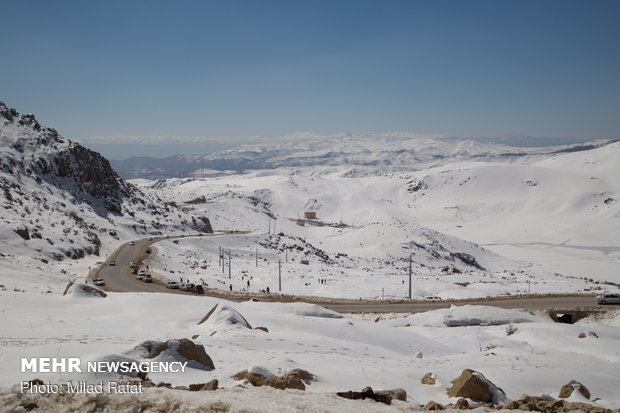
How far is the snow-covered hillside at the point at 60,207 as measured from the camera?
43.1m

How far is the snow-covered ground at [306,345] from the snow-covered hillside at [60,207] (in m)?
14.7

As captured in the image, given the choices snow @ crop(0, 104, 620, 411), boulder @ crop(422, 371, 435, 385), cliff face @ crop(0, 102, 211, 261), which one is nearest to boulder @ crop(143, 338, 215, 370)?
snow @ crop(0, 104, 620, 411)

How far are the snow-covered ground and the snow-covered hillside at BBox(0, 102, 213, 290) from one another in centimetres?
1473

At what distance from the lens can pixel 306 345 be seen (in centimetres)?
1584

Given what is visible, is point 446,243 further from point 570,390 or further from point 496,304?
point 570,390

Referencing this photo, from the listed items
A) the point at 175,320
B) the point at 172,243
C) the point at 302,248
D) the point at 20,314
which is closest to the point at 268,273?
the point at 172,243

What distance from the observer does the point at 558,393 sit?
41.9 feet

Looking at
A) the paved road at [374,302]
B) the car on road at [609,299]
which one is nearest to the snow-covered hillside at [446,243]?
the paved road at [374,302]

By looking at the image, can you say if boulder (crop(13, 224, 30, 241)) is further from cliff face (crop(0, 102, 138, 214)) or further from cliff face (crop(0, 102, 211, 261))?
cliff face (crop(0, 102, 138, 214))

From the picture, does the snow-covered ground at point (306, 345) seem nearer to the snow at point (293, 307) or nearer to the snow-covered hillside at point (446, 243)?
the snow at point (293, 307)

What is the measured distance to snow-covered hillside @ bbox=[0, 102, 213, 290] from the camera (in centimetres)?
4312

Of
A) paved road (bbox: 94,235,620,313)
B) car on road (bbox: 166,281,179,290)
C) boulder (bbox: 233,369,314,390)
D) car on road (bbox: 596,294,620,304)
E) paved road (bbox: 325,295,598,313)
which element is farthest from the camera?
car on road (bbox: 166,281,179,290)

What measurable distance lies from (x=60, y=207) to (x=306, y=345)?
6204 centimetres

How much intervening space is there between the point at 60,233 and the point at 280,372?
50199 mm
